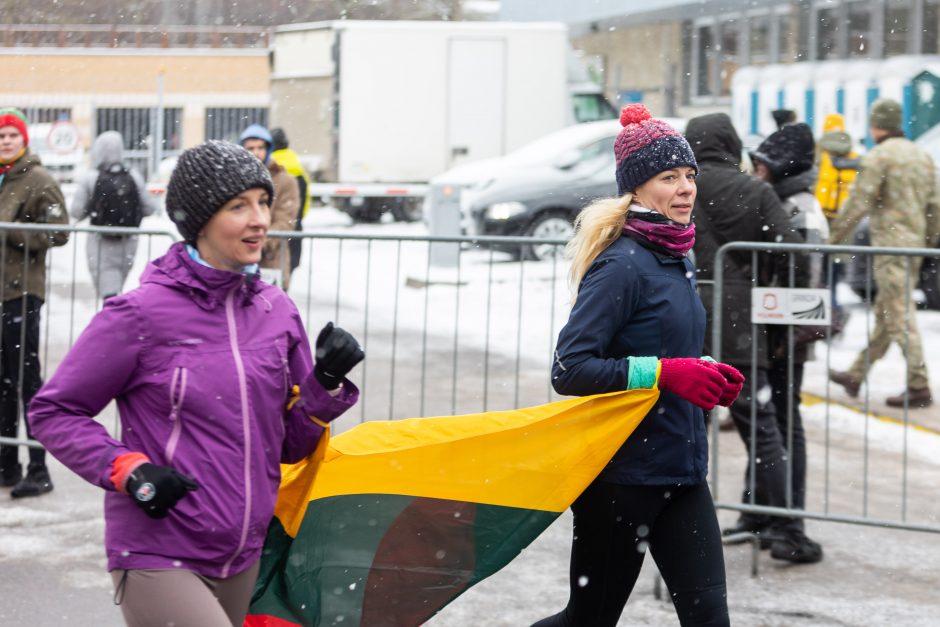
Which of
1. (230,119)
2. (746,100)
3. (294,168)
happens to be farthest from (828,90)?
(230,119)

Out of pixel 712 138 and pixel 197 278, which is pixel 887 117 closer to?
pixel 712 138

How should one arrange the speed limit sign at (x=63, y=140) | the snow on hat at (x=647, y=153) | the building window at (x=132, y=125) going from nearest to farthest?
the snow on hat at (x=647, y=153) → the speed limit sign at (x=63, y=140) → the building window at (x=132, y=125)

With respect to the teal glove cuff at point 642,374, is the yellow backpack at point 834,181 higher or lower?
higher

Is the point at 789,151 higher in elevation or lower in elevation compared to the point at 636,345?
higher

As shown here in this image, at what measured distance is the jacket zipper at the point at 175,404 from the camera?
302 cm

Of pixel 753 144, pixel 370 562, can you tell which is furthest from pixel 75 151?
pixel 370 562

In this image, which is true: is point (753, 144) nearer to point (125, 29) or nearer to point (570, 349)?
point (570, 349)

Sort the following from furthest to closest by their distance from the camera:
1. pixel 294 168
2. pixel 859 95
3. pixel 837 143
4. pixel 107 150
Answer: pixel 859 95, pixel 837 143, pixel 294 168, pixel 107 150

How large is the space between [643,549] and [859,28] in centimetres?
2222

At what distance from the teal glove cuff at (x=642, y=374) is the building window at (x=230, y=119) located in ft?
123

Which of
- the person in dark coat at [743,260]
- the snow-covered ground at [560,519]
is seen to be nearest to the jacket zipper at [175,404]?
the snow-covered ground at [560,519]

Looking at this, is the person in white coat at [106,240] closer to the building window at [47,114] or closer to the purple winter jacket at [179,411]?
the purple winter jacket at [179,411]

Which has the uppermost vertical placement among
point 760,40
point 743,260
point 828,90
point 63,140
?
point 760,40

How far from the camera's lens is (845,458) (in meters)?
8.05
